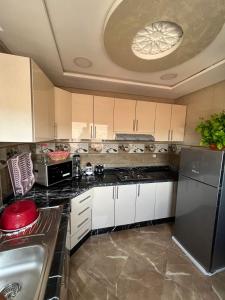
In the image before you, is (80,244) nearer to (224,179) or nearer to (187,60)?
(224,179)

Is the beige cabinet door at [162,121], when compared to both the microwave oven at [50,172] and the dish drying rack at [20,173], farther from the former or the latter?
the dish drying rack at [20,173]

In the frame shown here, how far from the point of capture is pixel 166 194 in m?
2.42

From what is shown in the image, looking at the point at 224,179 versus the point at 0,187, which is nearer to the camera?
the point at 0,187

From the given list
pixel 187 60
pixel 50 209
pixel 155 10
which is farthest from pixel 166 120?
pixel 50 209

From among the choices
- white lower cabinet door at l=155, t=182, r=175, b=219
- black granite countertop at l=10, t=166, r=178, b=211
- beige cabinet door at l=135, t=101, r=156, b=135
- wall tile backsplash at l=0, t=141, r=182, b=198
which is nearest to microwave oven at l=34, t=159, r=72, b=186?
black granite countertop at l=10, t=166, r=178, b=211

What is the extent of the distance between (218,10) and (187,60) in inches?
23.5

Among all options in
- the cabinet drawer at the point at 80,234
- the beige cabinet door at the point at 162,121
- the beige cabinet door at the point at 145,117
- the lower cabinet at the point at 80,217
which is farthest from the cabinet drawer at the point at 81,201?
the beige cabinet door at the point at 162,121

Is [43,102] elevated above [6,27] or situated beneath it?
situated beneath

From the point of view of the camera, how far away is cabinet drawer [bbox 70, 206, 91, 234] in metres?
1.70

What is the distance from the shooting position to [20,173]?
1529 mm

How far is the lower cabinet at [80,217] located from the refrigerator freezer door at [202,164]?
1.30 metres

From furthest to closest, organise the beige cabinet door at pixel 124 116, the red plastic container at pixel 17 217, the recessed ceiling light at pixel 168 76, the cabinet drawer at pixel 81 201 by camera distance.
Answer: the beige cabinet door at pixel 124 116, the recessed ceiling light at pixel 168 76, the cabinet drawer at pixel 81 201, the red plastic container at pixel 17 217

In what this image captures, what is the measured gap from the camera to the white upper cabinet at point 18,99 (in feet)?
3.62

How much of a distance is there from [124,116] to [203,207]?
1558 mm
